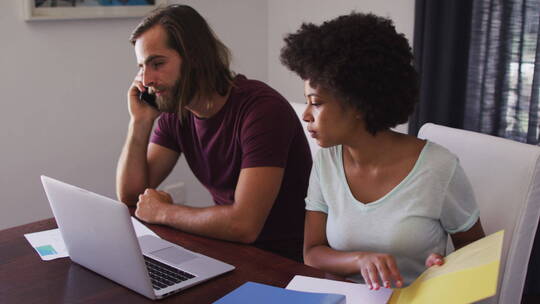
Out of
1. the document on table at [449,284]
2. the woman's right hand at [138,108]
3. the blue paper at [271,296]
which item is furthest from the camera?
the woman's right hand at [138,108]

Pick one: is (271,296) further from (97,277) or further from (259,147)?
(259,147)

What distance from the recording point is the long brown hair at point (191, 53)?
6.00 ft

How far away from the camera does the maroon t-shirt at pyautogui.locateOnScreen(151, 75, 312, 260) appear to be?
5.66ft

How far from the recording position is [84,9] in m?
2.69

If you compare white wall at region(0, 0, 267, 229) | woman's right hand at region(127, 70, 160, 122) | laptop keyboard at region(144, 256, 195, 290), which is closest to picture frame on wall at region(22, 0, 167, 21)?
white wall at region(0, 0, 267, 229)

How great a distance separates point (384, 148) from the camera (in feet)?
4.82

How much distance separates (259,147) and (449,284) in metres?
0.72

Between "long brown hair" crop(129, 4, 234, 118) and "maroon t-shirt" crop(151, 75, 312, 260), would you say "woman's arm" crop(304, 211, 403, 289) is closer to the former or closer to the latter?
"maroon t-shirt" crop(151, 75, 312, 260)

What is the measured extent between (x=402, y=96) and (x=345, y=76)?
0.15 m

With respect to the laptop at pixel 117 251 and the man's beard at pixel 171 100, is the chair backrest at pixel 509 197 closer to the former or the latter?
the laptop at pixel 117 251

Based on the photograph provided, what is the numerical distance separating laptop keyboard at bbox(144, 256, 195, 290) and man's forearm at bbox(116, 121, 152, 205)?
55 centimetres

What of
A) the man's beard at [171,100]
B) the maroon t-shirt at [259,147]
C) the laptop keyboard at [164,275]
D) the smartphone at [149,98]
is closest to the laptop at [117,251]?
the laptop keyboard at [164,275]

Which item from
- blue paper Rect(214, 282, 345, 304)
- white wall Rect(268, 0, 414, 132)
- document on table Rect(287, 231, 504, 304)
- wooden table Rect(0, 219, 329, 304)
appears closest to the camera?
document on table Rect(287, 231, 504, 304)

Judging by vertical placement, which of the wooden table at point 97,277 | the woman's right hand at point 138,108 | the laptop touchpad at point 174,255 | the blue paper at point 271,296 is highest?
the woman's right hand at point 138,108
